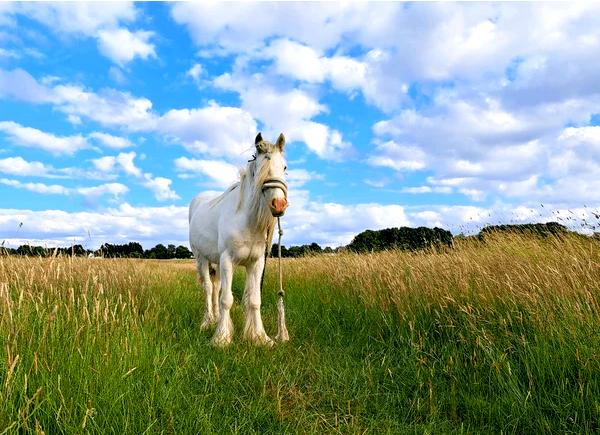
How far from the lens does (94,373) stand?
3066 mm

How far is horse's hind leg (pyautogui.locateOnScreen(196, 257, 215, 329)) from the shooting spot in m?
7.07

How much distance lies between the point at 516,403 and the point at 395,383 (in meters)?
1.16

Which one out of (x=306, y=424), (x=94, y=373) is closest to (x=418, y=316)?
(x=306, y=424)

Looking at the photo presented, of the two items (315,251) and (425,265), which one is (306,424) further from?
(315,251)

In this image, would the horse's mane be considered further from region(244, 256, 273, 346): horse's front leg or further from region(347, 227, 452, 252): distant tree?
region(347, 227, 452, 252): distant tree

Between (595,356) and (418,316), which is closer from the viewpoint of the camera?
(595,356)

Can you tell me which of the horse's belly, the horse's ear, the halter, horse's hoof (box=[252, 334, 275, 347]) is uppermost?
the horse's ear

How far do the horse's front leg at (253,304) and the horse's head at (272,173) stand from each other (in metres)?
1.02

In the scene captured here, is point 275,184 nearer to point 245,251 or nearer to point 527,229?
point 245,251

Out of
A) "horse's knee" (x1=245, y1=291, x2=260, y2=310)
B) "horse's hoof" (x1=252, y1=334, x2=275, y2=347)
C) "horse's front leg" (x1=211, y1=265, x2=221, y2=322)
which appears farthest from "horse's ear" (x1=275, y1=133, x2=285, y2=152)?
"horse's front leg" (x1=211, y1=265, x2=221, y2=322)

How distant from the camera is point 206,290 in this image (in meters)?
7.45

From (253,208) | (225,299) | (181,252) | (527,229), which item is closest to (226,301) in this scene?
(225,299)

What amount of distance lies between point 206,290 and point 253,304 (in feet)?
6.15

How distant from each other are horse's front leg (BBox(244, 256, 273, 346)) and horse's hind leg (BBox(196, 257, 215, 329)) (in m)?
1.24
